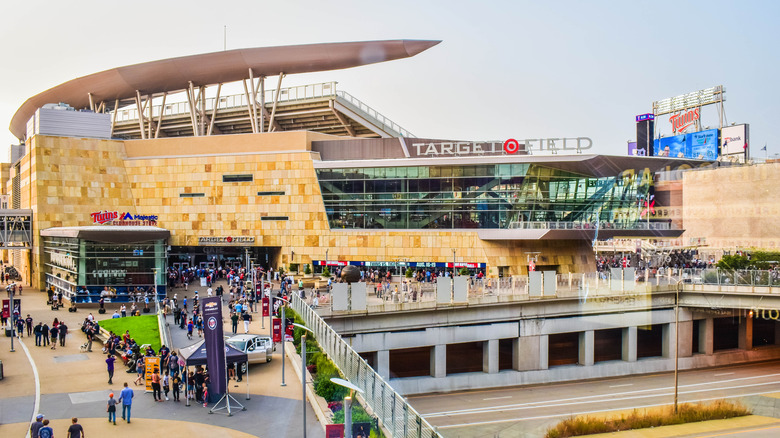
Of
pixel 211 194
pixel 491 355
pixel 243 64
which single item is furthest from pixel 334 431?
pixel 243 64

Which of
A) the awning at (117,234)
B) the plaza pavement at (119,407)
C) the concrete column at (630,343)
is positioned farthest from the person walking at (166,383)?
the concrete column at (630,343)

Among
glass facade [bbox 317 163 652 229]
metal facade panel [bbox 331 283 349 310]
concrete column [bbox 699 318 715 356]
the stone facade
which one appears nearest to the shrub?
metal facade panel [bbox 331 283 349 310]

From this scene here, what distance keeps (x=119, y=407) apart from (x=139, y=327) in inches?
590

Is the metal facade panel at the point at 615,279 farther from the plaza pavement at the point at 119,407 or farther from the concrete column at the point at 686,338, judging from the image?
the plaza pavement at the point at 119,407

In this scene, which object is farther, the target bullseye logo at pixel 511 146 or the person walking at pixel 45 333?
the target bullseye logo at pixel 511 146

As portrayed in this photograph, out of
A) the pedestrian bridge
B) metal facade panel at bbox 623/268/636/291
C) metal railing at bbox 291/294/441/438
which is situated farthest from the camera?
metal facade panel at bbox 623/268/636/291

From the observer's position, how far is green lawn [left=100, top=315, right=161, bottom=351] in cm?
3372

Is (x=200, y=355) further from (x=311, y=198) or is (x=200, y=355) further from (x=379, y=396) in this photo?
(x=311, y=198)

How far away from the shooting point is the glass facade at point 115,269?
155ft

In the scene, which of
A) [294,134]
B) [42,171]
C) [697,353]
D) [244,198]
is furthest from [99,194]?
[697,353]

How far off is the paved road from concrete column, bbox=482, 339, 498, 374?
1.38 meters

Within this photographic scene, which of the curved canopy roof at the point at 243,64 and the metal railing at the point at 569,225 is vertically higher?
the curved canopy roof at the point at 243,64

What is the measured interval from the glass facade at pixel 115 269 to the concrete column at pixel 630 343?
1225 inches

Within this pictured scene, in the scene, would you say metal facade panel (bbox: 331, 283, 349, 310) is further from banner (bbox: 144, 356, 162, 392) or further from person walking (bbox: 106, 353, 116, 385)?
person walking (bbox: 106, 353, 116, 385)
